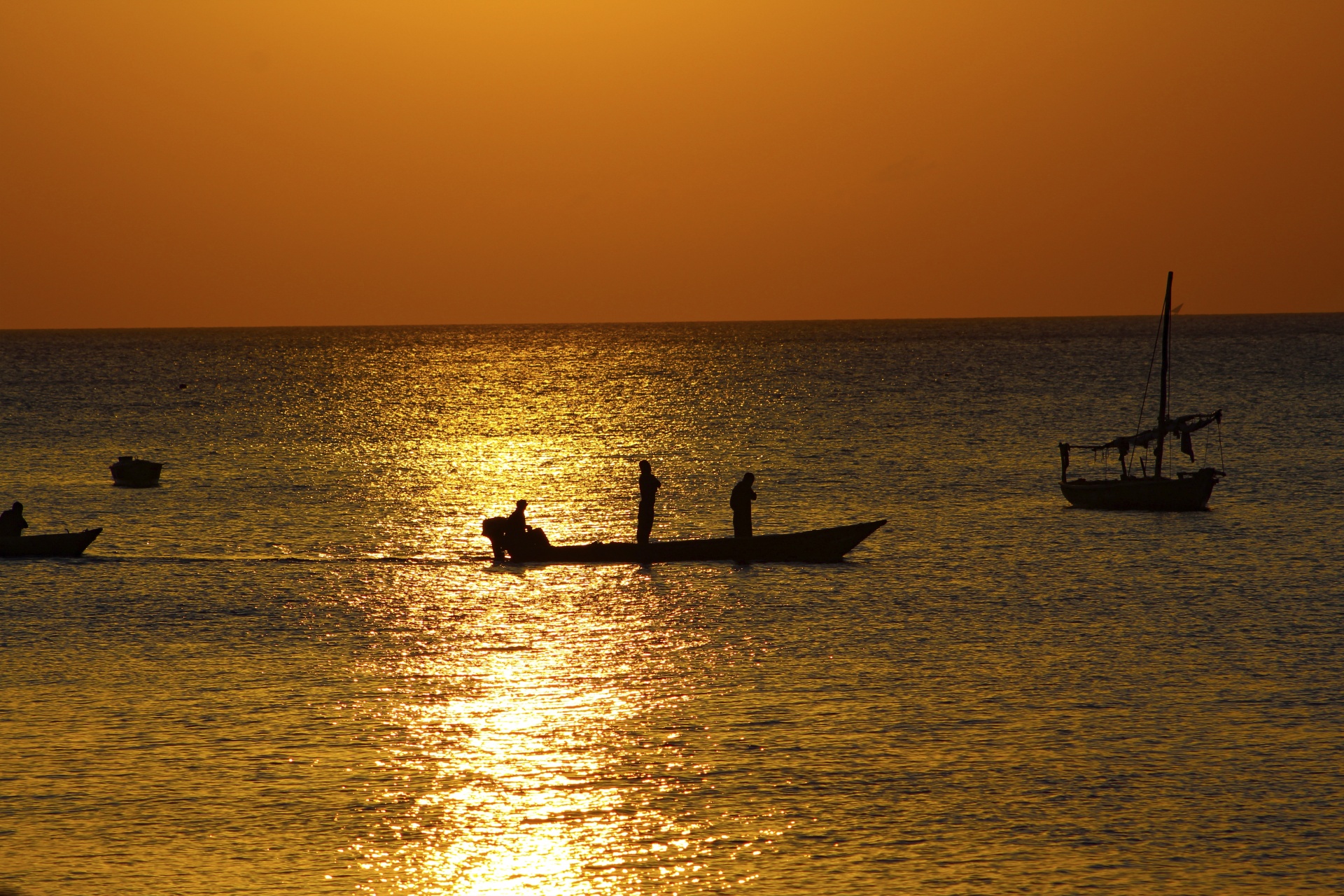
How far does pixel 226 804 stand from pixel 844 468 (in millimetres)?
46568

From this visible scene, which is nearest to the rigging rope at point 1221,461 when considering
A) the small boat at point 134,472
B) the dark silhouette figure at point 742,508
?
the dark silhouette figure at point 742,508

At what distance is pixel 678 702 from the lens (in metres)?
19.7

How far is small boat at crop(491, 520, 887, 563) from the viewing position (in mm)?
32344

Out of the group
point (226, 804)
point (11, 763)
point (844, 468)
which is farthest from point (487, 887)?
point (844, 468)

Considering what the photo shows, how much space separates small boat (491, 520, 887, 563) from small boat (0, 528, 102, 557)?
1059cm

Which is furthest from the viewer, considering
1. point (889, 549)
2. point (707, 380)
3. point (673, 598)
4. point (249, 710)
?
point (707, 380)

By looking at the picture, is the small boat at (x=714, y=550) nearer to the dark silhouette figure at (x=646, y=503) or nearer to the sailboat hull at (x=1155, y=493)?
the dark silhouette figure at (x=646, y=503)

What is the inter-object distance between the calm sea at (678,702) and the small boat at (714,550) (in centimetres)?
45

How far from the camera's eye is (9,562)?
1302 inches

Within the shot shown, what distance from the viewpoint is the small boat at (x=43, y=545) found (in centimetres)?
3353

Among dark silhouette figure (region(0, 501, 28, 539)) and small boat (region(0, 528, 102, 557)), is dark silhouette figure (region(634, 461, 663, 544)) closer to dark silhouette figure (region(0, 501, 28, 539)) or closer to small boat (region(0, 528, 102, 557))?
small boat (region(0, 528, 102, 557))

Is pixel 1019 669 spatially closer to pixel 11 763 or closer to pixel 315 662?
pixel 315 662

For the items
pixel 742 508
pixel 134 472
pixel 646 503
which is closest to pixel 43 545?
pixel 646 503

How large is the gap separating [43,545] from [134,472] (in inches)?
754
